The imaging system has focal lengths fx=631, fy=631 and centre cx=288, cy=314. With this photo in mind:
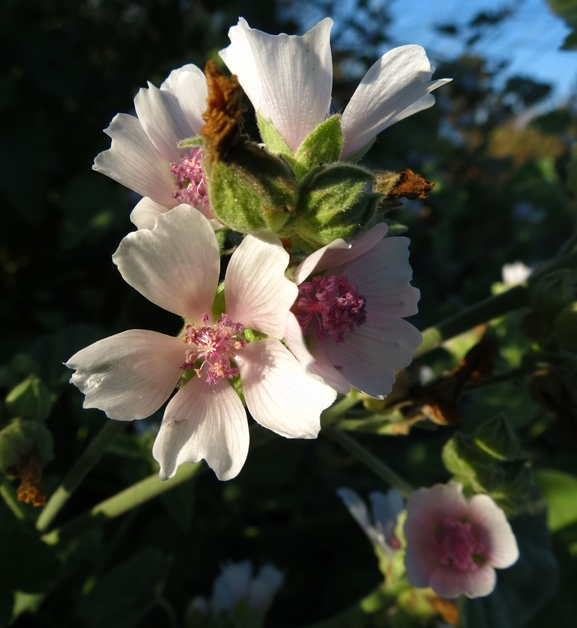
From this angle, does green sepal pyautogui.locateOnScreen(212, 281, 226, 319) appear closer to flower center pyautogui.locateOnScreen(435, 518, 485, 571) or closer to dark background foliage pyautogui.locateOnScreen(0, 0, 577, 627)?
dark background foliage pyautogui.locateOnScreen(0, 0, 577, 627)

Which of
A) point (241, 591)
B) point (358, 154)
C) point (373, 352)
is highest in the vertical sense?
point (358, 154)

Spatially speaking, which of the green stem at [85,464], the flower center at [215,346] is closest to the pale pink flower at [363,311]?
the flower center at [215,346]

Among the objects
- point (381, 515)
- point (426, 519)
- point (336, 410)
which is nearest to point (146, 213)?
point (336, 410)

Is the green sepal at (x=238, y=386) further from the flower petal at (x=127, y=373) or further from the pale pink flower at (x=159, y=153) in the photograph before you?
the pale pink flower at (x=159, y=153)

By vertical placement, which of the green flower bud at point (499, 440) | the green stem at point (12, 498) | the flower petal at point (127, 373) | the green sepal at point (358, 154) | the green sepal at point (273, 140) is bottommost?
the green flower bud at point (499, 440)

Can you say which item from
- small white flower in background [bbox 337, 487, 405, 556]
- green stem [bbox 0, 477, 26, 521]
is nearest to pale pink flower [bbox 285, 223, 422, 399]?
green stem [bbox 0, 477, 26, 521]

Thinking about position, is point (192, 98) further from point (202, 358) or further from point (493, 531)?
point (493, 531)

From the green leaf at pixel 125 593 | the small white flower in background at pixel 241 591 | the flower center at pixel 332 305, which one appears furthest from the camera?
the small white flower in background at pixel 241 591
